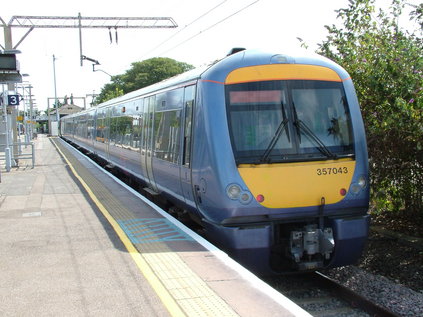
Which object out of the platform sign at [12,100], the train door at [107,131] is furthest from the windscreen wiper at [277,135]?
the platform sign at [12,100]

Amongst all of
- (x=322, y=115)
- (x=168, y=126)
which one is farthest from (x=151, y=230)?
(x=322, y=115)

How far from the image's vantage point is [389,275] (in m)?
7.31

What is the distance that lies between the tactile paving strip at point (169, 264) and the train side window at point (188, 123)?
3.40 feet

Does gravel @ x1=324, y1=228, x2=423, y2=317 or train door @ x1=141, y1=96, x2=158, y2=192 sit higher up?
train door @ x1=141, y1=96, x2=158, y2=192

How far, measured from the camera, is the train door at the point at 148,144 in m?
9.35

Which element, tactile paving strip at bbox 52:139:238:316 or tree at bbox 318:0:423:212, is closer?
tactile paving strip at bbox 52:139:238:316

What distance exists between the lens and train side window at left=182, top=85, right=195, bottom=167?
6824mm

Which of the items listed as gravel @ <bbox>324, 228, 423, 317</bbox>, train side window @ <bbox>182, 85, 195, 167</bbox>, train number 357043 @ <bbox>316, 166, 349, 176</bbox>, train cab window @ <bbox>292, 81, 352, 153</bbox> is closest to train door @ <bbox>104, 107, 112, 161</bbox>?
train side window @ <bbox>182, 85, 195, 167</bbox>

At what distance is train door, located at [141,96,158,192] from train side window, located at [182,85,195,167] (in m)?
2.28

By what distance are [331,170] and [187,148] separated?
80.8 inches

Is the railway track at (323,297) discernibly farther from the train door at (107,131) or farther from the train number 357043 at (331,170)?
the train door at (107,131)

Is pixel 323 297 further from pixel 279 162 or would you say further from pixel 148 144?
pixel 148 144

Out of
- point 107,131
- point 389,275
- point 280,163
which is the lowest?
point 389,275

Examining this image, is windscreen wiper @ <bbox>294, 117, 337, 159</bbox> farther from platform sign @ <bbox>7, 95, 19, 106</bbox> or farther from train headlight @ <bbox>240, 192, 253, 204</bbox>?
platform sign @ <bbox>7, 95, 19, 106</bbox>
